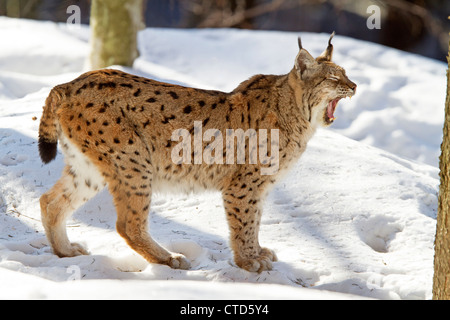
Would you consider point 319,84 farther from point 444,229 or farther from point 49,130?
point 49,130

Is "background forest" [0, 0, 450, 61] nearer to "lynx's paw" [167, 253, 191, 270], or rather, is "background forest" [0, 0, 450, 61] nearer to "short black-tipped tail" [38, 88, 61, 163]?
"short black-tipped tail" [38, 88, 61, 163]

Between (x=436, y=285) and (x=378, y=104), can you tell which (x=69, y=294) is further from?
(x=378, y=104)

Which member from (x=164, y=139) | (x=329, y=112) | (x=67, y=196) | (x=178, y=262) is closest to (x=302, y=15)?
(x=329, y=112)

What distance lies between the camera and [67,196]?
4.39 meters

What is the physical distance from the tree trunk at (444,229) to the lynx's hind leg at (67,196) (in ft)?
7.18

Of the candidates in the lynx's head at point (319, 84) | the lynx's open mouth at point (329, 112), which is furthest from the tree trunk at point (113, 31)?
the lynx's open mouth at point (329, 112)

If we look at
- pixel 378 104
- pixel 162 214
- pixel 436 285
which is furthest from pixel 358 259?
pixel 378 104

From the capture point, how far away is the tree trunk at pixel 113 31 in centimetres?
812

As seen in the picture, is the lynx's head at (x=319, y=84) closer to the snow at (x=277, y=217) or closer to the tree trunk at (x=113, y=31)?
the snow at (x=277, y=217)

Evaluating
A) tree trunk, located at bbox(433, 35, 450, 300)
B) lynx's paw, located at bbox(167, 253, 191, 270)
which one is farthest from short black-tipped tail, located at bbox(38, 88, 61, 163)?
tree trunk, located at bbox(433, 35, 450, 300)

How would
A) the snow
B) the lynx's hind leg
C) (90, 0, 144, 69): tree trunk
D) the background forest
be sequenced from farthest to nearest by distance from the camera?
the background forest → (90, 0, 144, 69): tree trunk → the lynx's hind leg → the snow

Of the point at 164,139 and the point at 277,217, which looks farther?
the point at 277,217

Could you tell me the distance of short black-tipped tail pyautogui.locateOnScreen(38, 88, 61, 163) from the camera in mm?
4184

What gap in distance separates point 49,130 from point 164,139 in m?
0.77
